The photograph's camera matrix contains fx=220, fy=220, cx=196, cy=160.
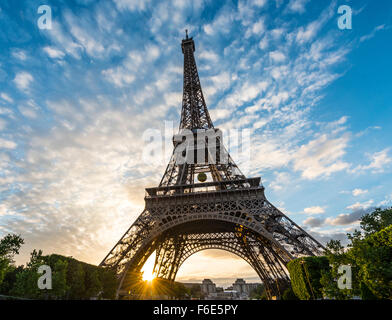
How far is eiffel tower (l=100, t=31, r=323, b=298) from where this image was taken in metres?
22.2

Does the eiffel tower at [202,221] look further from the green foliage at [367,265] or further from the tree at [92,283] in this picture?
the green foliage at [367,265]

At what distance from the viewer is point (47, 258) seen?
19812 mm

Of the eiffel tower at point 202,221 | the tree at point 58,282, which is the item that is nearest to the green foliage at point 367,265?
the eiffel tower at point 202,221

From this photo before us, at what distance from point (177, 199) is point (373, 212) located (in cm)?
2641

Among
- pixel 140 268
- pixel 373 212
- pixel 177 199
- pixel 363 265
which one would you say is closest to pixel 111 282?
pixel 140 268

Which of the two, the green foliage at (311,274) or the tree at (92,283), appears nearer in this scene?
the green foliage at (311,274)

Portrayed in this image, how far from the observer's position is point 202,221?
1155 inches

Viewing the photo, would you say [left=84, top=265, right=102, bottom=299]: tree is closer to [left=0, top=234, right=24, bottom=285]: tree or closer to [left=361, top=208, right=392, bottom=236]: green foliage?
[left=0, top=234, right=24, bottom=285]: tree

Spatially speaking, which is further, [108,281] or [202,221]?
[202,221]

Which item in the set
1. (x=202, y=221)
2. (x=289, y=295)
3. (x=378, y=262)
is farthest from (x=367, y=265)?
(x=289, y=295)

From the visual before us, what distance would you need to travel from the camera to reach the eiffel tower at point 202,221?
2223 centimetres

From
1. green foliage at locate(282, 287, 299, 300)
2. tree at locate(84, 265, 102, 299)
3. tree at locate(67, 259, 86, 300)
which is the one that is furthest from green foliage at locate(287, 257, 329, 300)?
tree at locate(67, 259, 86, 300)

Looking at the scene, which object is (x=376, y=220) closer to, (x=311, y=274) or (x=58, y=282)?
(x=311, y=274)

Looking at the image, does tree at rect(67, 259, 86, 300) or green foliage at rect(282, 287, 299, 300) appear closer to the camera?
tree at rect(67, 259, 86, 300)
